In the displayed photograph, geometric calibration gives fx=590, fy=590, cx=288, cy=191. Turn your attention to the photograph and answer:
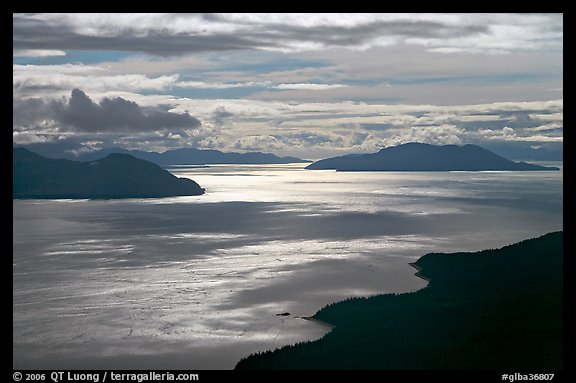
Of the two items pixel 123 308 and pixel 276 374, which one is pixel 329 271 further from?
pixel 276 374

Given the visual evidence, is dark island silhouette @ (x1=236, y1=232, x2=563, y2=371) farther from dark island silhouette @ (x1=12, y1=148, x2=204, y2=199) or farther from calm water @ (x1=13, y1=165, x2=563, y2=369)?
dark island silhouette @ (x1=12, y1=148, x2=204, y2=199)

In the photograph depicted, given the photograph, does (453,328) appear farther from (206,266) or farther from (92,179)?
(92,179)

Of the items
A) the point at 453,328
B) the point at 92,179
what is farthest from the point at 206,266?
the point at 92,179

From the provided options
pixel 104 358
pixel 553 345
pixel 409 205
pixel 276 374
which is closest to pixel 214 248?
pixel 104 358

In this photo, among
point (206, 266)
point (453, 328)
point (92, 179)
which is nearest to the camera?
point (453, 328)

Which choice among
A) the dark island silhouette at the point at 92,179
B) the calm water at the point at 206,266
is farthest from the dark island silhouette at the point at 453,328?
the dark island silhouette at the point at 92,179
